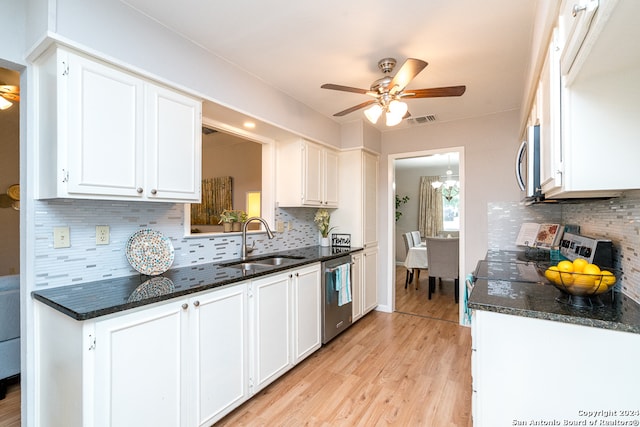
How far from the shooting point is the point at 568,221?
2.57 meters

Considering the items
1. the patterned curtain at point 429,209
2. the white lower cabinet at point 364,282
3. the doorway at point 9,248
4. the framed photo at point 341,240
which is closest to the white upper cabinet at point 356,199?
the framed photo at point 341,240

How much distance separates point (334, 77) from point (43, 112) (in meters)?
1.89

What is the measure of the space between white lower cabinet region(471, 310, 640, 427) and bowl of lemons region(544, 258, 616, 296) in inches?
6.9

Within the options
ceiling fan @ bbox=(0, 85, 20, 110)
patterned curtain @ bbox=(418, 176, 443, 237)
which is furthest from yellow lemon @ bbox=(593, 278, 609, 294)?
patterned curtain @ bbox=(418, 176, 443, 237)

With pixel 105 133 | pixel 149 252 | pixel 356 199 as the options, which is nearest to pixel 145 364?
pixel 149 252

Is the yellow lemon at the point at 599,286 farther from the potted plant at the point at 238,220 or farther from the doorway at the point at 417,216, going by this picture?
the potted plant at the point at 238,220

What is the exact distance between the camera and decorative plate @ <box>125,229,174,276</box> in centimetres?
188

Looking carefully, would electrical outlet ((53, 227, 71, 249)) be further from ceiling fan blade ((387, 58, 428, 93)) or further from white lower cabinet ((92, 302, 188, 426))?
ceiling fan blade ((387, 58, 428, 93))

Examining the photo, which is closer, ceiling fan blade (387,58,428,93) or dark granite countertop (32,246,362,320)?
dark granite countertop (32,246,362,320)

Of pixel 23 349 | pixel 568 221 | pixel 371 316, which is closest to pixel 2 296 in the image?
pixel 23 349

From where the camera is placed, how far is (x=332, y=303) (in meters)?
2.91

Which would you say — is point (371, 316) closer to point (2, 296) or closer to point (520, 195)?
point (520, 195)

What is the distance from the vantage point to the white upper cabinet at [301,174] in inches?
120

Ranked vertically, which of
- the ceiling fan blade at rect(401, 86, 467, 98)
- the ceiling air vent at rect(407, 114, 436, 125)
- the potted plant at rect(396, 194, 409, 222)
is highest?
the ceiling air vent at rect(407, 114, 436, 125)
